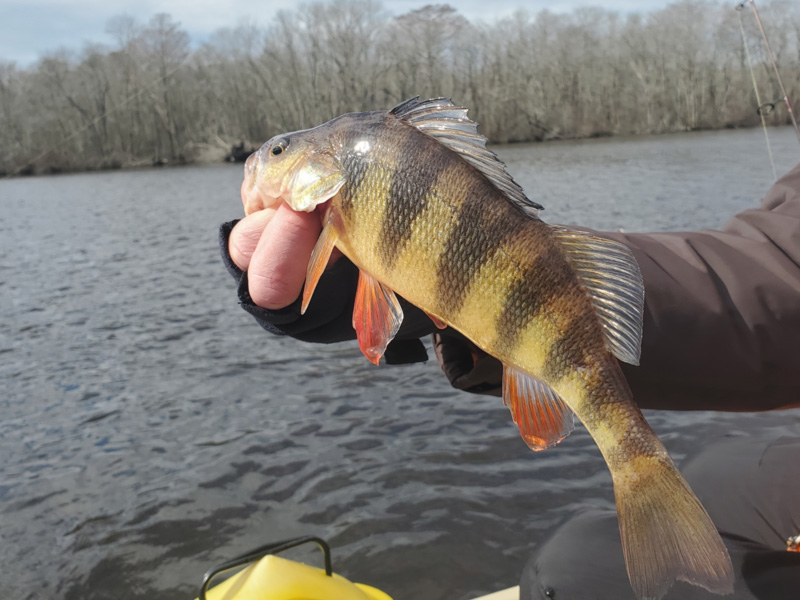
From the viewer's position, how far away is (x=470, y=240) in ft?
5.01

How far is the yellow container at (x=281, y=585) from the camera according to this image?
112 inches

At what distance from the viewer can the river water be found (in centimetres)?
504

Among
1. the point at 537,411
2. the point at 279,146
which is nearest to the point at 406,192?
the point at 279,146

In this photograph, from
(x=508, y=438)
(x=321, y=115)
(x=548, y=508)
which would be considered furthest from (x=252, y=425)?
(x=321, y=115)

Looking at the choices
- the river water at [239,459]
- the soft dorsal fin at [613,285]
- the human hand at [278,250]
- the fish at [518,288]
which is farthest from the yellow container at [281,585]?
the soft dorsal fin at [613,285]

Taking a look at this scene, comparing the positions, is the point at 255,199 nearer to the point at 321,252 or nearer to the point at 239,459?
the point at 321,252

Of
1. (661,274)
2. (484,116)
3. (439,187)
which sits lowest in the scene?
(661,274)

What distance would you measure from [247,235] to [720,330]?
1490 millimetres

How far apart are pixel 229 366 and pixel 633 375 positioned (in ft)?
24.9

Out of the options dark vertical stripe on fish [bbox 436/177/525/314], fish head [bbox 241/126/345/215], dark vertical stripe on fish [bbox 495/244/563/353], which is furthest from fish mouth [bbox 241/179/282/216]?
dark vertical stripe on fish [bbox 495/244/563/353]

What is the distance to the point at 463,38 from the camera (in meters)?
63.1

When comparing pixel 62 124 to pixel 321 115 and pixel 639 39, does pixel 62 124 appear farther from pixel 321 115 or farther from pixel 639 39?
pixel 639 39

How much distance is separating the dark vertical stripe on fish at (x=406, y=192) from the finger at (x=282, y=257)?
274 millimetres

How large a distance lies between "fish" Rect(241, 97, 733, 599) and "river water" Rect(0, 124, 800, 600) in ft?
11.4
